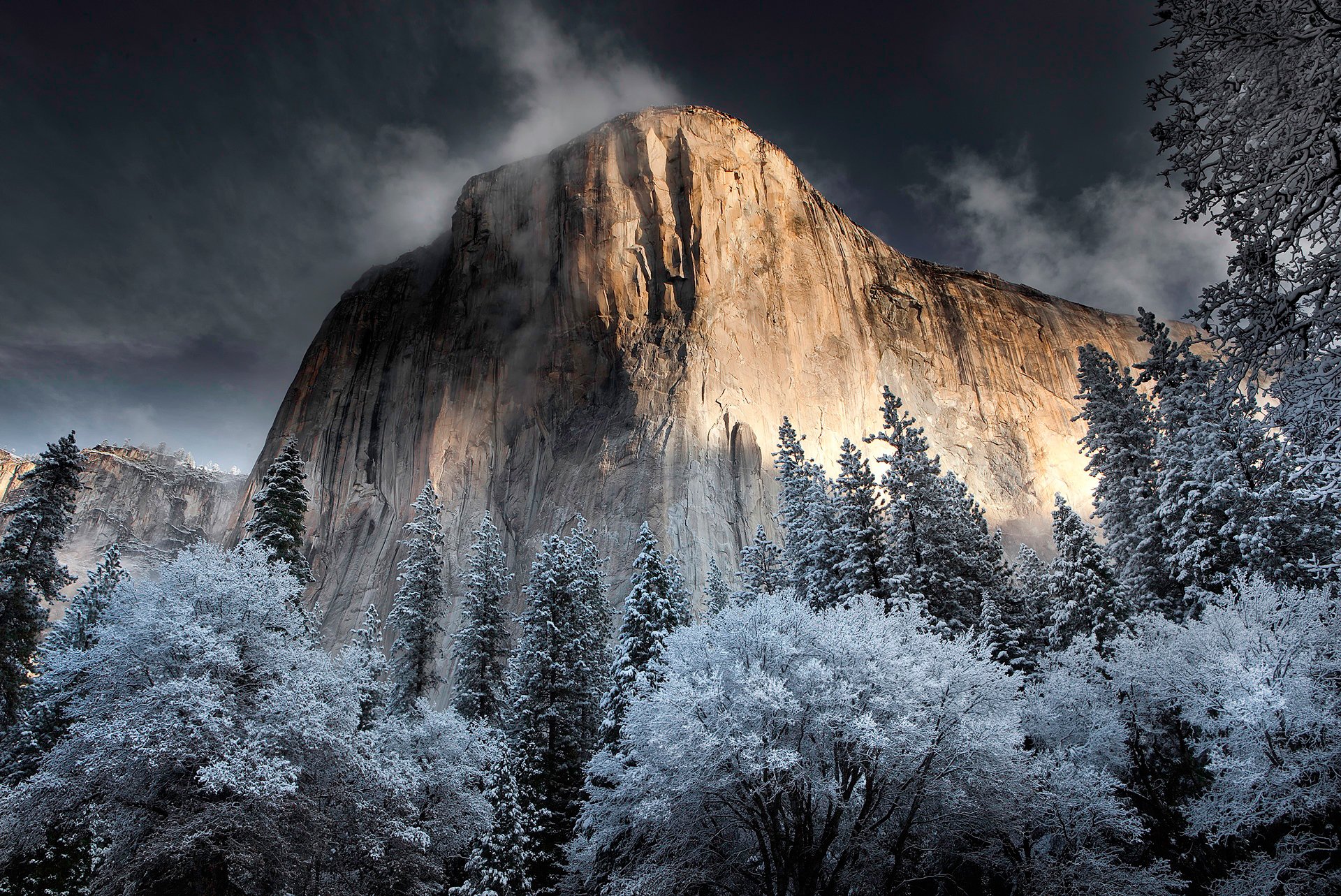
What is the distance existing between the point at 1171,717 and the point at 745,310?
4638 centimetres

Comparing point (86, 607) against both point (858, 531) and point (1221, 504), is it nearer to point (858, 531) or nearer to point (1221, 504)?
point (858, 531)

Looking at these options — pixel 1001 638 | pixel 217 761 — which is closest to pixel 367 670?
pixel 217 761

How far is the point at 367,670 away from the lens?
18797 millimetres

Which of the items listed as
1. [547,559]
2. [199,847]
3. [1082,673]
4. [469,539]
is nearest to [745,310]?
[469,539]

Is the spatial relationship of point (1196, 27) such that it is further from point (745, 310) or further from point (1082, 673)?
point (745, 310)

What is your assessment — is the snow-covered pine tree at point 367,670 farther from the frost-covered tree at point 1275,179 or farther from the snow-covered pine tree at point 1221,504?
the snow-covered pine tree at point 1221,504

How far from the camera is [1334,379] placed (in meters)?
6.40

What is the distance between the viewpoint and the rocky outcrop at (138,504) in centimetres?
8419

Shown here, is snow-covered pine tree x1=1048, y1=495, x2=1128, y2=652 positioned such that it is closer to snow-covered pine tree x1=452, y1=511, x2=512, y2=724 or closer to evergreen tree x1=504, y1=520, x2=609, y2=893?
evergreen tree x1=504, y1=520, x2=609, y2=893

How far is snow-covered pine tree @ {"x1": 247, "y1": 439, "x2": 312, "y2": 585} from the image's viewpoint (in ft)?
77.8

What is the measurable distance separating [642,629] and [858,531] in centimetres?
790

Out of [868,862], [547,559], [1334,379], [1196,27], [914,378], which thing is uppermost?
[914,378]

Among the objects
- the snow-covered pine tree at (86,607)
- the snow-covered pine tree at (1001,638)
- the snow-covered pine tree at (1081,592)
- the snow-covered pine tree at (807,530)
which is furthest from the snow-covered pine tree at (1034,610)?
the snow-covered pine tree at (86,607)

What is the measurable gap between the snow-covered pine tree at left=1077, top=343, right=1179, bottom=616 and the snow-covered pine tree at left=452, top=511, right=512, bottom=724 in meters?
22.2
